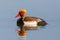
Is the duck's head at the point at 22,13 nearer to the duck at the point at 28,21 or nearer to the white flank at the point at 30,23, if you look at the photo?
the duck at the point at 28,21

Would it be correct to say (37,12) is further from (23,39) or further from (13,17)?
(23,39)

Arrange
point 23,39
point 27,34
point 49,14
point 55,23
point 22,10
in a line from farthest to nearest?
point 49,14, point 22,10, point 55,23, point 27,34, point 23,39

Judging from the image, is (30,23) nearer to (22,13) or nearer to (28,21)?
(28,21)

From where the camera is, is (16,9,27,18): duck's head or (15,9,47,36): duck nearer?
(15,9,47,36): duck

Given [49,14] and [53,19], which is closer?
[53,19]

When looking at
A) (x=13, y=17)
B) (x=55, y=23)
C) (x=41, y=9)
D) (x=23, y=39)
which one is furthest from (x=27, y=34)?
(x=41, y=9)

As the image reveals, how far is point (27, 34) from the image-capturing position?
17.2m

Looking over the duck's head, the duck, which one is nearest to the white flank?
the duck

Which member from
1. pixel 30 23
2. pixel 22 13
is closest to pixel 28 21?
pixel 30 23

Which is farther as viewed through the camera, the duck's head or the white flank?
the duck's head

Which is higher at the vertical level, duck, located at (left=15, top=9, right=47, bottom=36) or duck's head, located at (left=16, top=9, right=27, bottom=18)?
duck's head, located at (left=16, top=9, right=27, bottom=18)

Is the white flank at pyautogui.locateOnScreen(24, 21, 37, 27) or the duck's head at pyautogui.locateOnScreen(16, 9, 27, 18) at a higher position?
the duck's head at pyautogui.locateOnScreen(16, 9, 27, 18)

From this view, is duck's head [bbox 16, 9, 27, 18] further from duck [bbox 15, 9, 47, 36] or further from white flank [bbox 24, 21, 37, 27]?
white flank [bbox 24, 21, 37, 27]

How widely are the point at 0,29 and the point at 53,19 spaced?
402cm
